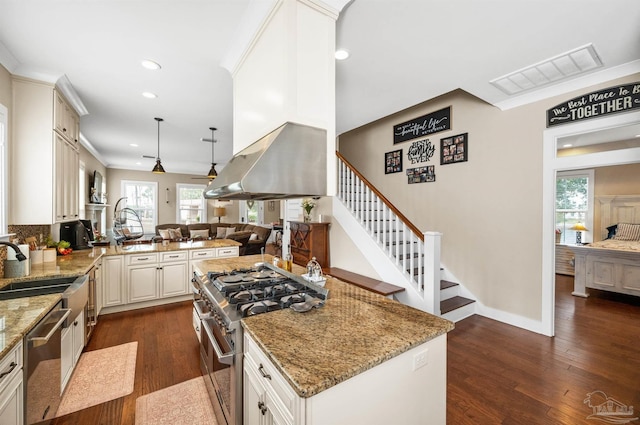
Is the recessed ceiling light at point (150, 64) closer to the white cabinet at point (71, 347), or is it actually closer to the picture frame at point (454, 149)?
the white cabinet at point (71, 347)

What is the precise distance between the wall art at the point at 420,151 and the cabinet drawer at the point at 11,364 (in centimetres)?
455

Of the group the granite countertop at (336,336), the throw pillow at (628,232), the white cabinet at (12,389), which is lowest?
the white cabinet at (12,389)

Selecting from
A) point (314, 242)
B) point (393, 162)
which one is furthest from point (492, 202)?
point (314, 242)

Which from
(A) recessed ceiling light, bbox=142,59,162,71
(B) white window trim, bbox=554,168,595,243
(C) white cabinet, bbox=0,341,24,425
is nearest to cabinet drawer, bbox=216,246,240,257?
(A) recessed ceiling light, bbox=142,59,162,71

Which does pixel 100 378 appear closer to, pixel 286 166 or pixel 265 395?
pixel 265 395

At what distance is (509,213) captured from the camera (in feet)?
10.9

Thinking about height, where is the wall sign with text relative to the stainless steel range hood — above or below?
above

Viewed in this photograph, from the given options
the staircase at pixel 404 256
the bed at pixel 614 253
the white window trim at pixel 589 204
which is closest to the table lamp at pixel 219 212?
the staircase at pixel 404 256

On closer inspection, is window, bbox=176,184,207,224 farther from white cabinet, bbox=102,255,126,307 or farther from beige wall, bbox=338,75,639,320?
beige wall, bbox=338,75,639,320

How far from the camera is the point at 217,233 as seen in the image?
27.9ft

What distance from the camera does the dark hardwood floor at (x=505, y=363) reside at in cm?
190

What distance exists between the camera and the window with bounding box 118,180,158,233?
27.5 feet

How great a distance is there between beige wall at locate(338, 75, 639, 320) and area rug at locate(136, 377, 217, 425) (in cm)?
343

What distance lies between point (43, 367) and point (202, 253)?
104 inches
